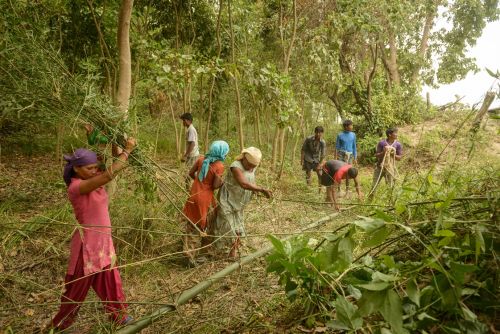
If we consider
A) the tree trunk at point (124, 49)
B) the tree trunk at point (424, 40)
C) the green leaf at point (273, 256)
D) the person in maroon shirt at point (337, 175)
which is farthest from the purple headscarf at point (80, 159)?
the tree trunk at point (424, 40)

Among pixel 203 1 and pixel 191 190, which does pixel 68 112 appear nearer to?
pixel 191 190

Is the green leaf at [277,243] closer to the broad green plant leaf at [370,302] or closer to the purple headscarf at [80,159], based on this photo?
the broad green plant leaf at [370,302]

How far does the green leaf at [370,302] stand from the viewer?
2.67ft

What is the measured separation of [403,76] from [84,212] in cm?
1434

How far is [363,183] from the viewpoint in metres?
6.01

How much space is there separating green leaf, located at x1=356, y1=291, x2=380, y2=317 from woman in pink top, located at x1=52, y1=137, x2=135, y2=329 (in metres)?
1.74

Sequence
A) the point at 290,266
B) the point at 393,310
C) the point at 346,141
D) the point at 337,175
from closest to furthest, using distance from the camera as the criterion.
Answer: the point at 393,310 → the point at 290,266 → the point at 337,175 → the point at 346,141

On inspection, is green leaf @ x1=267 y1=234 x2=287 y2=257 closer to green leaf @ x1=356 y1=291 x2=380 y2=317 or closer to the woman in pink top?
green leaf @ x1=356 y1=291 x2=380 y2=317

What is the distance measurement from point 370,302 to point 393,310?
0.06 metres

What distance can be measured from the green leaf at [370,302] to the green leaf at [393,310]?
0.01 meters

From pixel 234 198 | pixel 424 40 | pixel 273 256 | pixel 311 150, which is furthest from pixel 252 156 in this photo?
pixel 424 40

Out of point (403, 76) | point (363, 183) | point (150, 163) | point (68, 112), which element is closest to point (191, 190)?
point (150, 163)

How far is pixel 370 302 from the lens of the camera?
0.82 meters

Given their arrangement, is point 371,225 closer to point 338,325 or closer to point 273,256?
point 338,325
